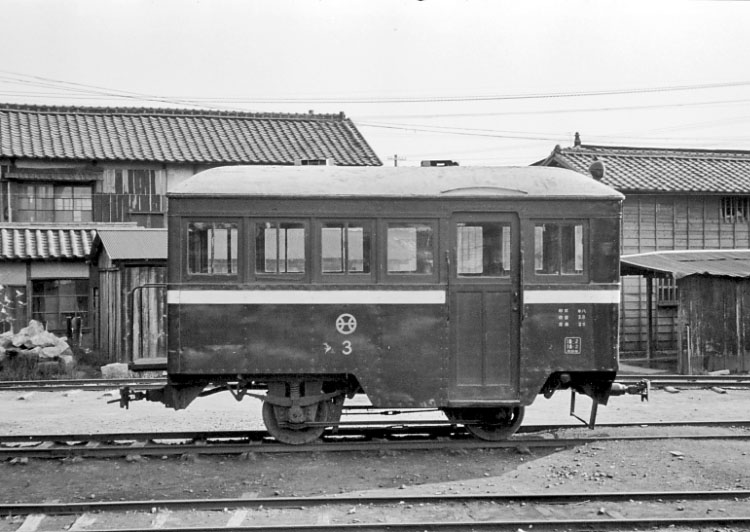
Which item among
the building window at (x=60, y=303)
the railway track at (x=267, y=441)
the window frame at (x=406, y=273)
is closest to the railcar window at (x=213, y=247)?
the window frame at (x=406, y=273)

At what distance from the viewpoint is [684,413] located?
1169 cm

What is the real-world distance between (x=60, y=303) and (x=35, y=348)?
3592 mm

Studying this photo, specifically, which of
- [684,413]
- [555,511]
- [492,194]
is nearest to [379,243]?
[492,194]

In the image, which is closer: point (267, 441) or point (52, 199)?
point (267, 441)

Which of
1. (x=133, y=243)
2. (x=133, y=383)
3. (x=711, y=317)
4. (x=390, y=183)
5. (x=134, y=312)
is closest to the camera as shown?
(x=390, y=183)

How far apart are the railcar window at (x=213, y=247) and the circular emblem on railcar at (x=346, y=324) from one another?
1.36 m

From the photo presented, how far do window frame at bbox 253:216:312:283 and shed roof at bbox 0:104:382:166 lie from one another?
1312 cm

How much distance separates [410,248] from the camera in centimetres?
867

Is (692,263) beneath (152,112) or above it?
beneath

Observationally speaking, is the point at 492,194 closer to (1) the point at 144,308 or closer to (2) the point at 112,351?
(1) the point at 144,308

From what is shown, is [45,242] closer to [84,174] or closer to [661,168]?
[84,174]

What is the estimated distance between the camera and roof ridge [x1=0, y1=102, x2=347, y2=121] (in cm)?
2256

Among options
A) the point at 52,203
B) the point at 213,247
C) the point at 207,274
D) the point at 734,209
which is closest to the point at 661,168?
the point at 734,209

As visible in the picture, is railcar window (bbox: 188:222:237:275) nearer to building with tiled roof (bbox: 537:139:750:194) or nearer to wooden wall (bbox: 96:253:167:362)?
wooden wall (bbox: 96:253:167:362)
